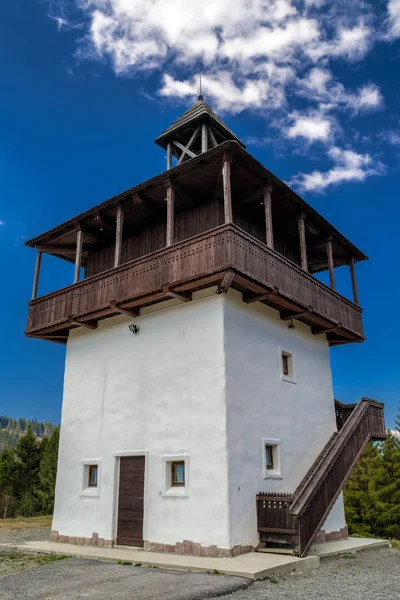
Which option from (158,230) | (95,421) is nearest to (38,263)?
(158,230)

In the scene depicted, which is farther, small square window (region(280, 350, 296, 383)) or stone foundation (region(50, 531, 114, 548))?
small square window (region(280, 350, 296, 383))

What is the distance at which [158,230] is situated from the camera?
16.2 metres

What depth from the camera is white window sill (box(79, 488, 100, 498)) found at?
14.0m

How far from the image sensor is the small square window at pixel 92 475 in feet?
47.4

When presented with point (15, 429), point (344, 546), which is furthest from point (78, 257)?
point (15, 429)

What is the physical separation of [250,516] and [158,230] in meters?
8.99

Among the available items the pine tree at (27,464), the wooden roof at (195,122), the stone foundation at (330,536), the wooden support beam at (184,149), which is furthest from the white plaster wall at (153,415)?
the pine tree at (27,464)

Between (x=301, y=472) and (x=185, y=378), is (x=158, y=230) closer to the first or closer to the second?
(x=185, y=378)

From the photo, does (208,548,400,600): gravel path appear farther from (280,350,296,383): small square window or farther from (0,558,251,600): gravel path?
(280,350,296,383): small square window

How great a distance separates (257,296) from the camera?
13070mm

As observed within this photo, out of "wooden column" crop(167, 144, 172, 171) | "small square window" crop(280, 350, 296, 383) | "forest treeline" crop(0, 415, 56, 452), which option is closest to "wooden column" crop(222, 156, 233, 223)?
"small square window" crop(280, 350, 296, 383)

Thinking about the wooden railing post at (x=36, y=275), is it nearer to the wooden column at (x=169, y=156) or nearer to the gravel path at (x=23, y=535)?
the wooden column at (x=169, y=156)

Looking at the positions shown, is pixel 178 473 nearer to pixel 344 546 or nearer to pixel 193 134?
pixel 344 546

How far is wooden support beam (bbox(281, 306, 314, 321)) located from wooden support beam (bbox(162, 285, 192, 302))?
3184mm
